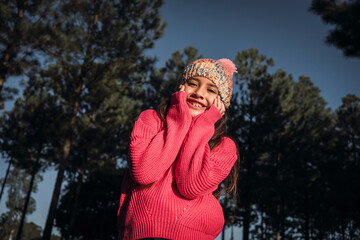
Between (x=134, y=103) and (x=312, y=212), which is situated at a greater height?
(x=134, y=103)

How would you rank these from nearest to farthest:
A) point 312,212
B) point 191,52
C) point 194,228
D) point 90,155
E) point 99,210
A: point 194,228 < point 90,155 < point 191,52 < point 312,212 < point 99,210

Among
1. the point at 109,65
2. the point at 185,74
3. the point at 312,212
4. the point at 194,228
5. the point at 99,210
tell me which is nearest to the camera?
the point at 194,228

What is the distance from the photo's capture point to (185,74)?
206cm

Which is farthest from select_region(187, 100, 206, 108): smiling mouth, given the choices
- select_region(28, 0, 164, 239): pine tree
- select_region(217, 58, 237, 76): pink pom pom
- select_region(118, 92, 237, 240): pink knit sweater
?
select_region(28, 0, 164, 239): pine tree

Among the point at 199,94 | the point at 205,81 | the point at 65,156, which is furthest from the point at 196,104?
the point at 65,156

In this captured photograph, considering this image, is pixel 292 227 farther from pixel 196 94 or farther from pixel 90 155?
Result: pixel 196 94

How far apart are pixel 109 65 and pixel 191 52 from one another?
6.52 m

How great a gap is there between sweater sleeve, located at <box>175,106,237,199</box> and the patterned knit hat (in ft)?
1.37

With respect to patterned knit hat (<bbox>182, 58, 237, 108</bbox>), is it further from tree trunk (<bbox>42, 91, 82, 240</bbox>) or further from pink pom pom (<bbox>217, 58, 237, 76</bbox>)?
tree trunk (<bbox>42, 91, 82, 240</bbox>)

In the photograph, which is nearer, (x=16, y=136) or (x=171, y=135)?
(x=171, y=135)

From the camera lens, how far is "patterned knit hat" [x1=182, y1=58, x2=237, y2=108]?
196 centimetres

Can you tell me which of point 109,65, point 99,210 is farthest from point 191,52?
point 99,210

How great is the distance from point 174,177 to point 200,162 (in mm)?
157

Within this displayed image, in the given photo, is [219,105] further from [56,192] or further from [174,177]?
[56,192]
